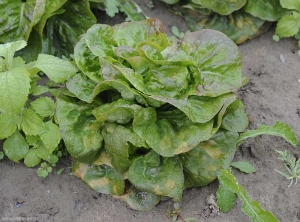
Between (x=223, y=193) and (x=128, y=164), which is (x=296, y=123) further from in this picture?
(x=128, y=164)

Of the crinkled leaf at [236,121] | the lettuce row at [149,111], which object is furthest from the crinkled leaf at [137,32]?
the crinkled leaf at [236,121]

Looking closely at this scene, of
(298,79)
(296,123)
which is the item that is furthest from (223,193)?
(298,79)

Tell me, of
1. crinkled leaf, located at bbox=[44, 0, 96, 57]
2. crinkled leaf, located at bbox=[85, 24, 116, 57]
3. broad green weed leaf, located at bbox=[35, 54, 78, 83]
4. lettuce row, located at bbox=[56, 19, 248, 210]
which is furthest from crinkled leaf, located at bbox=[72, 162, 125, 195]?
crinkled leaf, located at bbox=[44, 0, 96, 57]

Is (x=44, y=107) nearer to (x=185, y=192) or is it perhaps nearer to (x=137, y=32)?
(x=137, y=32)

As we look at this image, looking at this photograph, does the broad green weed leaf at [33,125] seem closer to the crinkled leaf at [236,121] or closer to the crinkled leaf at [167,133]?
the crinkled leaf at [167,133]

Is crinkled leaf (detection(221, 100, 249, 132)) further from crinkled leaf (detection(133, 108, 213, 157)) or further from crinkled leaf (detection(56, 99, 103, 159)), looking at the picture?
crinkled leaf (detection(56, 99, 103, 159))

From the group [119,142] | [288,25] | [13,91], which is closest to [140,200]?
[119,142]
